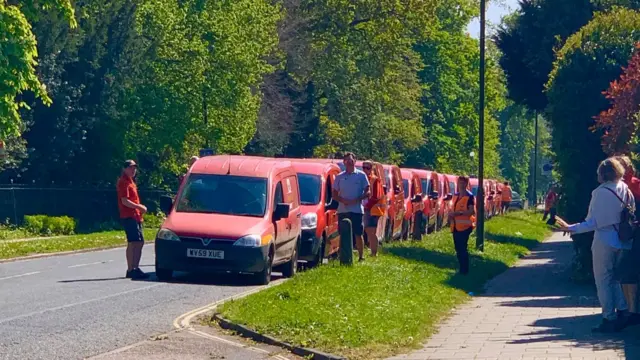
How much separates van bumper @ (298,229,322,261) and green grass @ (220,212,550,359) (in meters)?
1.10

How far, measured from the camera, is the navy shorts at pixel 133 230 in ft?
65.6

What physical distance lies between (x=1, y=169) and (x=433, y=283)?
75.0 feet

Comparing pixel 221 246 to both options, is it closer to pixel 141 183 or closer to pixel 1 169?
pixel 1 169

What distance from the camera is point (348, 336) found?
1299 cm

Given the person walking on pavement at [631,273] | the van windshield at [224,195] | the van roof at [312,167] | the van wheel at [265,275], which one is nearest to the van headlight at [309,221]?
the van roof at [312,167]

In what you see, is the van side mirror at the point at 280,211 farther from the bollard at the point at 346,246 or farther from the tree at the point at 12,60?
the tree at the point at 12,60

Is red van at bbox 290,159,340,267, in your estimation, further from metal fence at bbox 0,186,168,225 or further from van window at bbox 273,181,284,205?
metal fence at bbox 0,186,168,225

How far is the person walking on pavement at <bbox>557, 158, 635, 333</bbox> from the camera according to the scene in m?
13.6

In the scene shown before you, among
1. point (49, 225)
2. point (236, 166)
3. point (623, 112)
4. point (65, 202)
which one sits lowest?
point (49, 225)

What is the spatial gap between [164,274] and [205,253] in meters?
1.08

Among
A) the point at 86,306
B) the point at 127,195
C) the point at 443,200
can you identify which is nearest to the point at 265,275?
the point at 127,195

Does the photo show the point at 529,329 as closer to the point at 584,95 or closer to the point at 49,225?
the point at 584,95

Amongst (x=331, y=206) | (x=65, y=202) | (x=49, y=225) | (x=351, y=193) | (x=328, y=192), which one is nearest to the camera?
(x=351, y=193)

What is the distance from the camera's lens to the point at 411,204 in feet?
115
